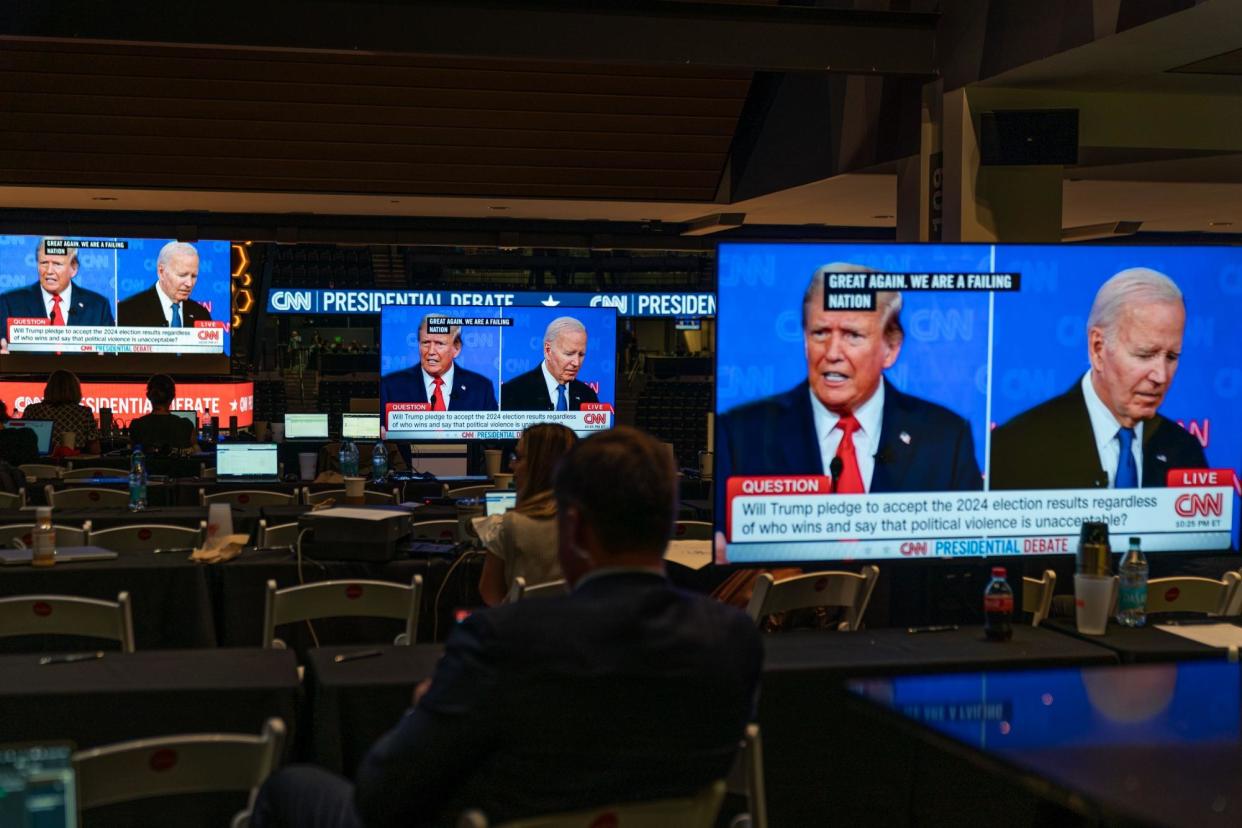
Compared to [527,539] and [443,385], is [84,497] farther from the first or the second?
[527,539]

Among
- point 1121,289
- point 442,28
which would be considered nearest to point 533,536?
point 1121,289

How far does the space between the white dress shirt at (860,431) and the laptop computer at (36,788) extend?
2.31 metres

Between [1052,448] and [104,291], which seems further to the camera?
[104,291]

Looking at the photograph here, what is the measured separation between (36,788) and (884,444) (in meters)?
2.48

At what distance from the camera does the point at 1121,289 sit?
3609mm

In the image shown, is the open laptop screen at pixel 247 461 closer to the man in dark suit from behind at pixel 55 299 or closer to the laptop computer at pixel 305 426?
the laptop computer at pixel 305 426

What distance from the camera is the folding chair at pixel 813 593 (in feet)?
13.4

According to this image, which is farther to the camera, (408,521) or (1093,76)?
(1093,76)

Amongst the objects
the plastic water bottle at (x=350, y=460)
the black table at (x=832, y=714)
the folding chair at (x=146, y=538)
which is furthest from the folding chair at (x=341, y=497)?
the black table at (x=832, y=714)

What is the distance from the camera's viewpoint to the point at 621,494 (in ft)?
6.68

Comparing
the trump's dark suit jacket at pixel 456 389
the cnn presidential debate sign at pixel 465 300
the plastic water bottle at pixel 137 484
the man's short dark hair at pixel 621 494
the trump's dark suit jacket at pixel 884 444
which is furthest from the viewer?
the cnn presidential debate sign at pixel 465 300

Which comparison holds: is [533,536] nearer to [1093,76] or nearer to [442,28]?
[442,28]

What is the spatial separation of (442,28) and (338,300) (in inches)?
407

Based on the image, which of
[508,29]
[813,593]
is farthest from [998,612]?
[508,29]
